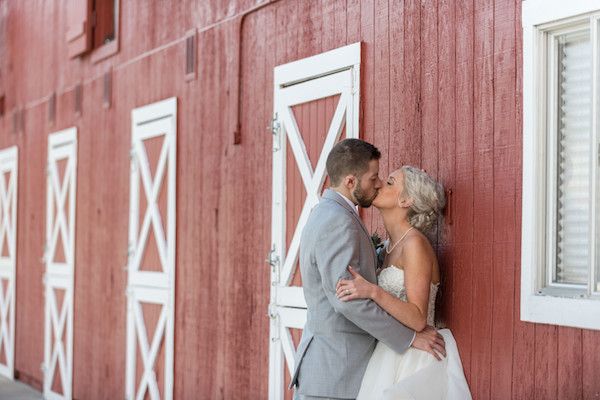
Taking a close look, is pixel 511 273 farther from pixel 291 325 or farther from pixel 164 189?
pixel 164 189

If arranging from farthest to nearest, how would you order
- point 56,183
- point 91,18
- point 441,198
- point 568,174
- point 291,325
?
point 56,183 < point 91,18 < point 291,325 < point 441,198 < point 568,174

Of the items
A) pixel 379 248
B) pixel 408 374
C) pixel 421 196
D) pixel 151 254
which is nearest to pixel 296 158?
pixel 379 248

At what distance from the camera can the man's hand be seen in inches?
193

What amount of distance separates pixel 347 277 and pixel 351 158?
543 mm

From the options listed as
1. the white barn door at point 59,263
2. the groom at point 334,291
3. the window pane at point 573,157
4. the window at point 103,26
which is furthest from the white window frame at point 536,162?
the white barn door at point 59,263

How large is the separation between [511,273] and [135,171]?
5.17 meters

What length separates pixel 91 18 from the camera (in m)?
10.9

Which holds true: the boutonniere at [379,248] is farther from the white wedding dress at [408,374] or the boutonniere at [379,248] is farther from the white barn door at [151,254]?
the white barn door at [151,254]

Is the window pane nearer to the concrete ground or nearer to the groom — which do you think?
the groom

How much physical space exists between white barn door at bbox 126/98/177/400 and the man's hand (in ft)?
13.4

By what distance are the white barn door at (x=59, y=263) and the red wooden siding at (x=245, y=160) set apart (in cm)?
20

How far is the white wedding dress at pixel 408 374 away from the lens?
15.9 feet

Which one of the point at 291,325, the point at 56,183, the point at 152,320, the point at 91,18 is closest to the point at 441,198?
the point at 291,325

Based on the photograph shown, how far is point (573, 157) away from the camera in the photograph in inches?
189
